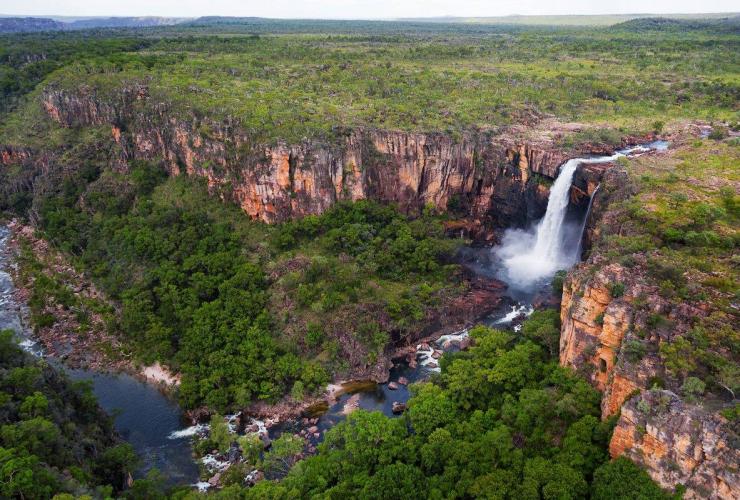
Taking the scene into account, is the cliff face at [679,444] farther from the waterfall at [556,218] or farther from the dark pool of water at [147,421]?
the waterfall at [556,218]

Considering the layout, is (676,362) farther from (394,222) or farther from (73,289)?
(73,289)

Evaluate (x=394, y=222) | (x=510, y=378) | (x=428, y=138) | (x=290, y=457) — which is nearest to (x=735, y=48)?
(x=428, y=138)

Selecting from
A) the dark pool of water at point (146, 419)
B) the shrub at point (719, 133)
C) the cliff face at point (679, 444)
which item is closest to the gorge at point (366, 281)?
the cliff face at point (679, 444)

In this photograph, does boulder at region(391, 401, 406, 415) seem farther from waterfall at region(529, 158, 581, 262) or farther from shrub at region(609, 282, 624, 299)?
waterfall at region(529, 158, 581, 262)

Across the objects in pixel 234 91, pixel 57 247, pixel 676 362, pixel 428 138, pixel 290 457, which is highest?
pixel 234 91

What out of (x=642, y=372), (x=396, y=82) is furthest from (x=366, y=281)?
(x=396, y=82)

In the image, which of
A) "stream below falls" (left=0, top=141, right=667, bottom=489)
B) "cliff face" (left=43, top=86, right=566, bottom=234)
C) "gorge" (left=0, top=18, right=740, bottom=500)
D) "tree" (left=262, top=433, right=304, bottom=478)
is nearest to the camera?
"gorge" (left=0, top=18, right=740, bottom=500)

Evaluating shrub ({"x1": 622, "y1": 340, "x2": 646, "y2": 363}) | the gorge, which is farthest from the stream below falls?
shrub ({"x1": 622, "y1": 340, "x2": 646, "y2": 363})
